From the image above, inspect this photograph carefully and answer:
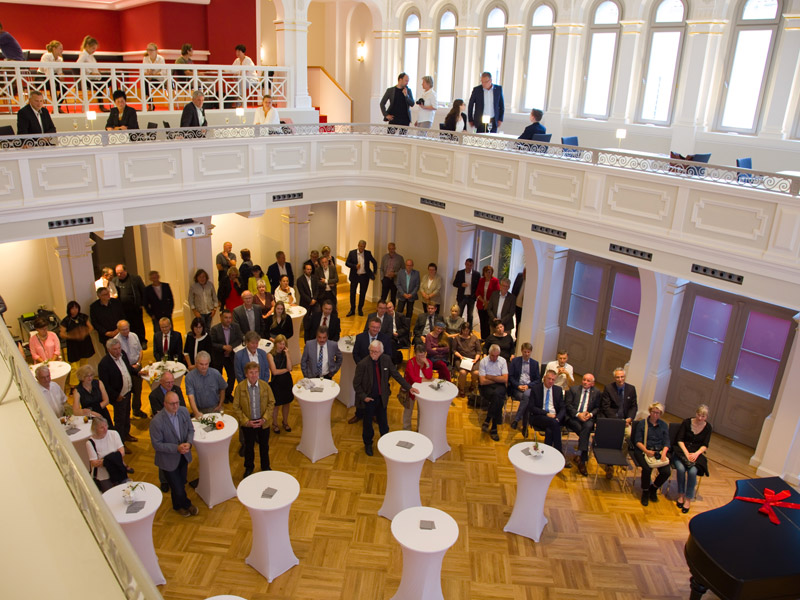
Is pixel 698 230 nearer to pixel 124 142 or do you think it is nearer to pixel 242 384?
Answer: pixel 242 384

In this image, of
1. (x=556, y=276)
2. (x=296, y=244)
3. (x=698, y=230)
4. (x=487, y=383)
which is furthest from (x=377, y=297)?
(x=698, y=230)

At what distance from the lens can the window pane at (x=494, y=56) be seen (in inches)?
520

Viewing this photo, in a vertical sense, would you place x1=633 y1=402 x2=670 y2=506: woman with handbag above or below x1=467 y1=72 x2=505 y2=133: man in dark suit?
below

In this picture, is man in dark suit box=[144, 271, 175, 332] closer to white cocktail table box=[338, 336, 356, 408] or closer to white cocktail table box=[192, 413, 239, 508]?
white cocktail table box=[338, 336, 356, 408]

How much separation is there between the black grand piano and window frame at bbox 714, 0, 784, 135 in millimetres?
5811

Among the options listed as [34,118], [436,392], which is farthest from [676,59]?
[34,118]

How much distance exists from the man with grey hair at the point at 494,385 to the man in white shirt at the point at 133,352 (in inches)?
202

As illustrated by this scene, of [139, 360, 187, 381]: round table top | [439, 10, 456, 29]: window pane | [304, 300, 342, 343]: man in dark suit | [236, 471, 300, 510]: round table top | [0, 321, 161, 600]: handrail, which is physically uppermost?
[439, 10, 456, 29]: window pane

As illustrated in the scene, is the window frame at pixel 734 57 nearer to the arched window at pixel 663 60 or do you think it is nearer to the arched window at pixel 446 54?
the arched window at pixel 663 60

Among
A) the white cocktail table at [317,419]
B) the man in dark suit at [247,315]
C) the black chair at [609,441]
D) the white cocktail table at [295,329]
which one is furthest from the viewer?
the white cocktail table at [295,329]

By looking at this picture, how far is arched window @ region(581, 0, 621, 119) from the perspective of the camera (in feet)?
37.2

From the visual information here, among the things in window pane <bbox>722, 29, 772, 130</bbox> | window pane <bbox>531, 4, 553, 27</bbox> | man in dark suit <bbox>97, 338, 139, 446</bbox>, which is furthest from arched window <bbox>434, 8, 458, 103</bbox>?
man in dark suit <bbox>97, 338, 139, 446</bbox>

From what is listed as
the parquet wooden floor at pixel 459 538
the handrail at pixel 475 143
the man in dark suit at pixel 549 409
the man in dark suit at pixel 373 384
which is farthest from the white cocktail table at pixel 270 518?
the handrail at pixel 475 143

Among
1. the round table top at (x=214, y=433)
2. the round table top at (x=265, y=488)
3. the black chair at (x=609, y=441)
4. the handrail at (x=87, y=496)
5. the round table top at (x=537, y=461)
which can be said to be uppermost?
the handrail at (x=87, y=496)
